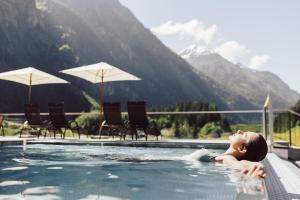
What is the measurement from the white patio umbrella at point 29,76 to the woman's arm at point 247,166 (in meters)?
10.1

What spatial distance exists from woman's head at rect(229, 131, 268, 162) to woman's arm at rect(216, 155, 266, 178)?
9 centimetres

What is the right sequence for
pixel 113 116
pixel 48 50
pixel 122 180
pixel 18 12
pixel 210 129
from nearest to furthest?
pixel 122 180 < pixel 113 116 < pixel 210 129 < pixel 18 12 < pixel 48 50

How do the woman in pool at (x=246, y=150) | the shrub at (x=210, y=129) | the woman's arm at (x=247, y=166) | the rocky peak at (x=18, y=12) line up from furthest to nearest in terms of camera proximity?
the rocky peak at (x=18, y=12), the shrub at (x=210, y=129), the woman in pool at (x=246, y=150), the woman's arm at (x=247, y=166)

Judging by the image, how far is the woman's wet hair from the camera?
3754 millimetres

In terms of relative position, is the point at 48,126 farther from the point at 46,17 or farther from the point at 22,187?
the point at 46,17

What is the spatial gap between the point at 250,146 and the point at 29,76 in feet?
39.6

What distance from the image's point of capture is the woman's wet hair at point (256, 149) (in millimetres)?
3754

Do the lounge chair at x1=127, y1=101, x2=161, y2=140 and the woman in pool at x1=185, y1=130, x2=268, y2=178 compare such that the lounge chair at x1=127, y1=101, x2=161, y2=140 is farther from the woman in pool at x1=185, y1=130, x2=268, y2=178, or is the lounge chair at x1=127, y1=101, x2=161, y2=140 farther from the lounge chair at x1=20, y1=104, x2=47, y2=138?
the woman in pool at x1=185, y1=130, x2=268, y2=178

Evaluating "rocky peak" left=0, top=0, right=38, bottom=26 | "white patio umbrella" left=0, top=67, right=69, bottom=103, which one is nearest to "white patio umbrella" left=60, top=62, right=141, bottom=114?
"white patio umbrella" left=0, top=67, right=69, bottom=103

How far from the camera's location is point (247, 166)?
351cm

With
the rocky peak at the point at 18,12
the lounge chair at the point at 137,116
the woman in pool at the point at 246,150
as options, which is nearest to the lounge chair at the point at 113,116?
the lounge chair at the point at 137,116

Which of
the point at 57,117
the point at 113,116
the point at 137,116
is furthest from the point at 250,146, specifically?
the point at 57,117

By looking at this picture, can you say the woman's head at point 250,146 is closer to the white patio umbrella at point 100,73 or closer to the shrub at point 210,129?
the white patio umbrella at point 100,73

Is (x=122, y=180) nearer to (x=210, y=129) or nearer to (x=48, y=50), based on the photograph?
(x=210, y=129)
